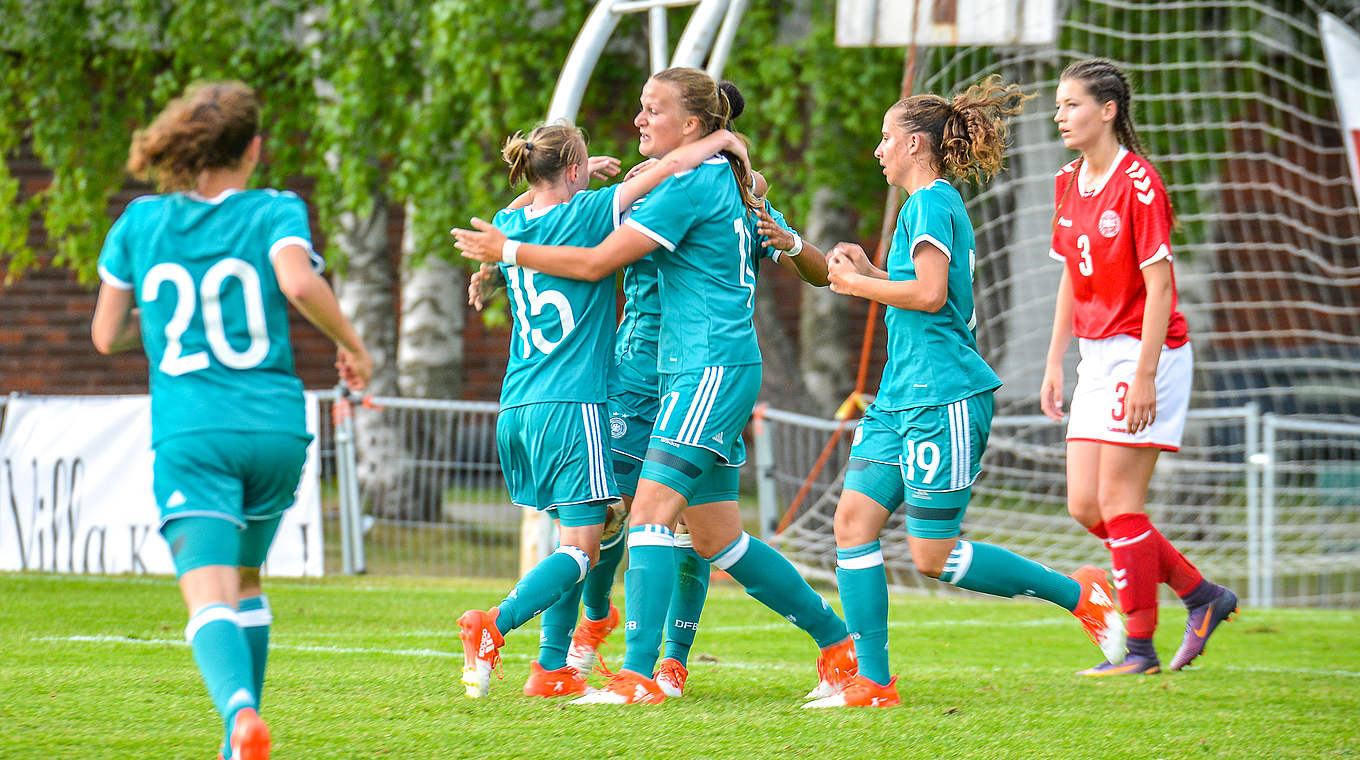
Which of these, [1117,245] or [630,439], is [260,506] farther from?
[1117,245]

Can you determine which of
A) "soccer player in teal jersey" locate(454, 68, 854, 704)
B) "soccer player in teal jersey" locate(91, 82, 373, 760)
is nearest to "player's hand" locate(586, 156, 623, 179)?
"soccer player in teal jersey" locate(454, 68, 854, 704)

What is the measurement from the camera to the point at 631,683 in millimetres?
3916

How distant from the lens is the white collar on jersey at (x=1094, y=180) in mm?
4727

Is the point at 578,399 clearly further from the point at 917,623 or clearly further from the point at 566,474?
the point at 917,623

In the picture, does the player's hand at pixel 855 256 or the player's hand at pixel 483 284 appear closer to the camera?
the player's hand at pixel 855 256

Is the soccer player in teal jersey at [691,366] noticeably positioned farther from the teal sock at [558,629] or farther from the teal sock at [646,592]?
the teal sock at [558,629]

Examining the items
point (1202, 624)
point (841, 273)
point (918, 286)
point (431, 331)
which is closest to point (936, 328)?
point (918, 286)

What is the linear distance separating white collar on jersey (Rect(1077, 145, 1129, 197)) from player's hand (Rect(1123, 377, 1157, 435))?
2.35ft

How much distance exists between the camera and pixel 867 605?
4.02m

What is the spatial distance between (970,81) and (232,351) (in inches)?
235

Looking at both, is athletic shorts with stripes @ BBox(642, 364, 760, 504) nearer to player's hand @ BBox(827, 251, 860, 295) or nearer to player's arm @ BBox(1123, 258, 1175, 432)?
player's hand @ BBox(827, 251, 860, 295)

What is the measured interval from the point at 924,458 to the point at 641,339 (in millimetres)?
1023

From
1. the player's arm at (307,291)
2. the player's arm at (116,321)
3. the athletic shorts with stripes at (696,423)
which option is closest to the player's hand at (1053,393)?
the athletic shorts with stripes at (696,423)

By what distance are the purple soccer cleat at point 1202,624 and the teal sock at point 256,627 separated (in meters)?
3.18
